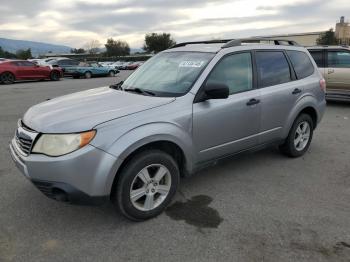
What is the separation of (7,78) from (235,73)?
18.8 meters

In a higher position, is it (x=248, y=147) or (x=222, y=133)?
(x=222, y=133)

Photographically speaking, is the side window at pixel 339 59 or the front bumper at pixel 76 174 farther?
the side window at pixel 339 59

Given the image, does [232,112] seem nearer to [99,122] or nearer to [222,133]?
[222,133]

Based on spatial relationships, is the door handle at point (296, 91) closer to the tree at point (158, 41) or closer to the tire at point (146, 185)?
the tire at point (146, 185)

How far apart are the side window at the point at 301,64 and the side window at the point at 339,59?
5.33 meters

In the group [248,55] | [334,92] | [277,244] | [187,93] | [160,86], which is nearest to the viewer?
[277,244]

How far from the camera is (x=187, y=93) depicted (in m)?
3.94

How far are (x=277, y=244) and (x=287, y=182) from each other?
5.13 ft

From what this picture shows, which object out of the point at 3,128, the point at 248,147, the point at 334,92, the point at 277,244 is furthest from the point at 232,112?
the point at 334,92

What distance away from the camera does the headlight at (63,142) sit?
320 cm

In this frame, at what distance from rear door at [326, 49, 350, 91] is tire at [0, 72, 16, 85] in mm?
16717

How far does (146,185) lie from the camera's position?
3648 millimetres

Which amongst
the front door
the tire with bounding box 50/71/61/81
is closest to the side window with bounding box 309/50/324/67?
the front door

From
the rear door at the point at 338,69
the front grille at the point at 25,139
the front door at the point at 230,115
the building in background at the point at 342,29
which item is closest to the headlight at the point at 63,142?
the front grille at the point at 25,139
